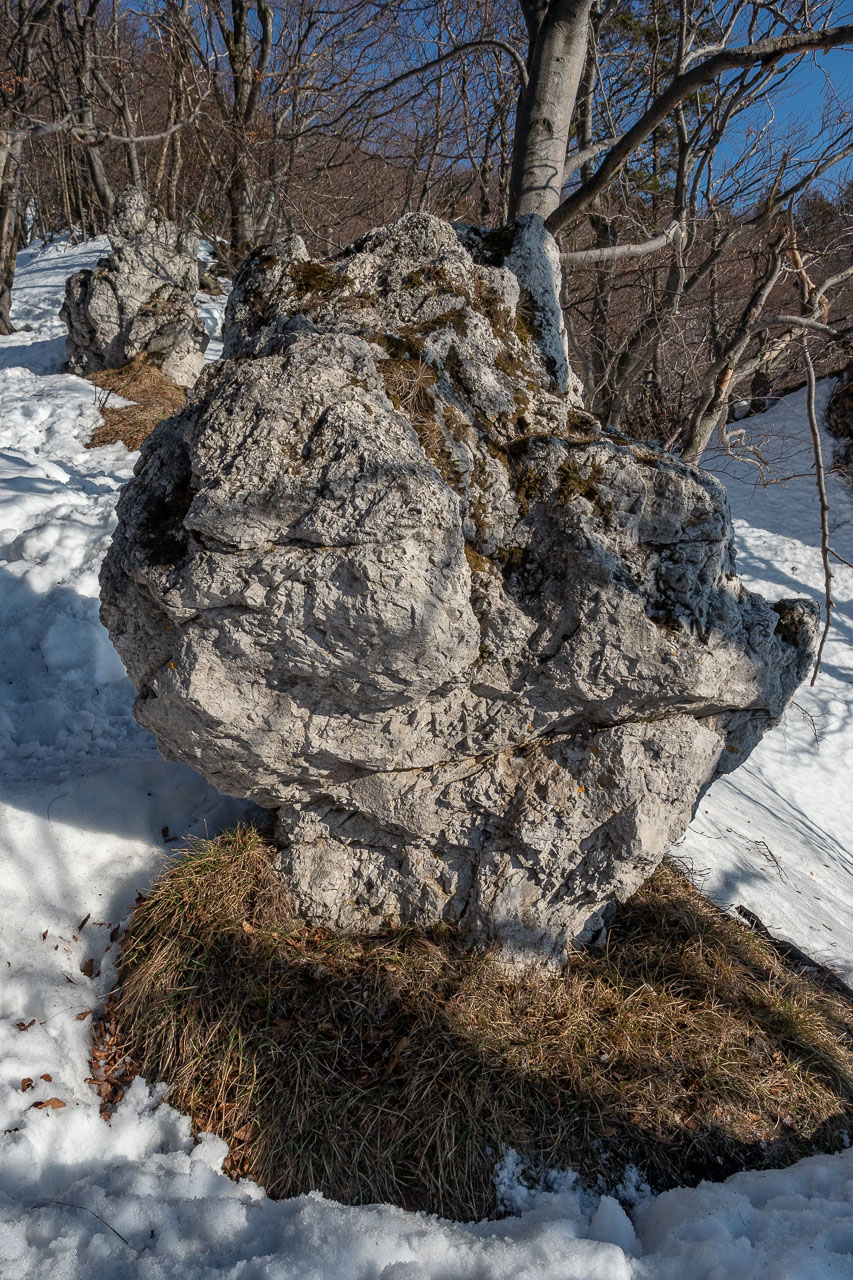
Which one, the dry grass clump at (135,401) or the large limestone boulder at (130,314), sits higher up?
the large limestone boulder at (130,314)

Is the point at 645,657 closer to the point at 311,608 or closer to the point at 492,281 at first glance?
the point at 311,608

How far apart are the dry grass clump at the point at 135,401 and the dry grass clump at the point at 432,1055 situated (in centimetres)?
591

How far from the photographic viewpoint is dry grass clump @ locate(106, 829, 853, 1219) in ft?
7.36

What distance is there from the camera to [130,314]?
924 centimetres

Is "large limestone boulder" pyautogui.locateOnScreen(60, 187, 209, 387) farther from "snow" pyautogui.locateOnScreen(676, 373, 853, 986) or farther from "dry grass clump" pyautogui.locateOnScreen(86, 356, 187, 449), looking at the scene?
"snow" pyautogui.locateOnScreen(676, 373, 853, 986)

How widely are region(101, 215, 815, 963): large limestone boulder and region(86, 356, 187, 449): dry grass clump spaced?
5228 millimetres

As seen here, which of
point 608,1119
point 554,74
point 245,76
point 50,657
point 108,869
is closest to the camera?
point 608,1119

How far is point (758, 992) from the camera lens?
114 inches

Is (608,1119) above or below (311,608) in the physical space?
below

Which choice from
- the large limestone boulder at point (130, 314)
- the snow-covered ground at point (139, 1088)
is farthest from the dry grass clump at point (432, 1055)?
the large limestone boulder at point (130, 314)

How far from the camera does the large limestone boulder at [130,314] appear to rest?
9.14m

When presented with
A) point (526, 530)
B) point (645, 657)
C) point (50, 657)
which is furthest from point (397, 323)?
point (50, 657)

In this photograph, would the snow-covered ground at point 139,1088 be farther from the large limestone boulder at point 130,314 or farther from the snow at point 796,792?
the large limestone boulder at point 130,314

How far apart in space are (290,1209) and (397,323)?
281 centimetres
